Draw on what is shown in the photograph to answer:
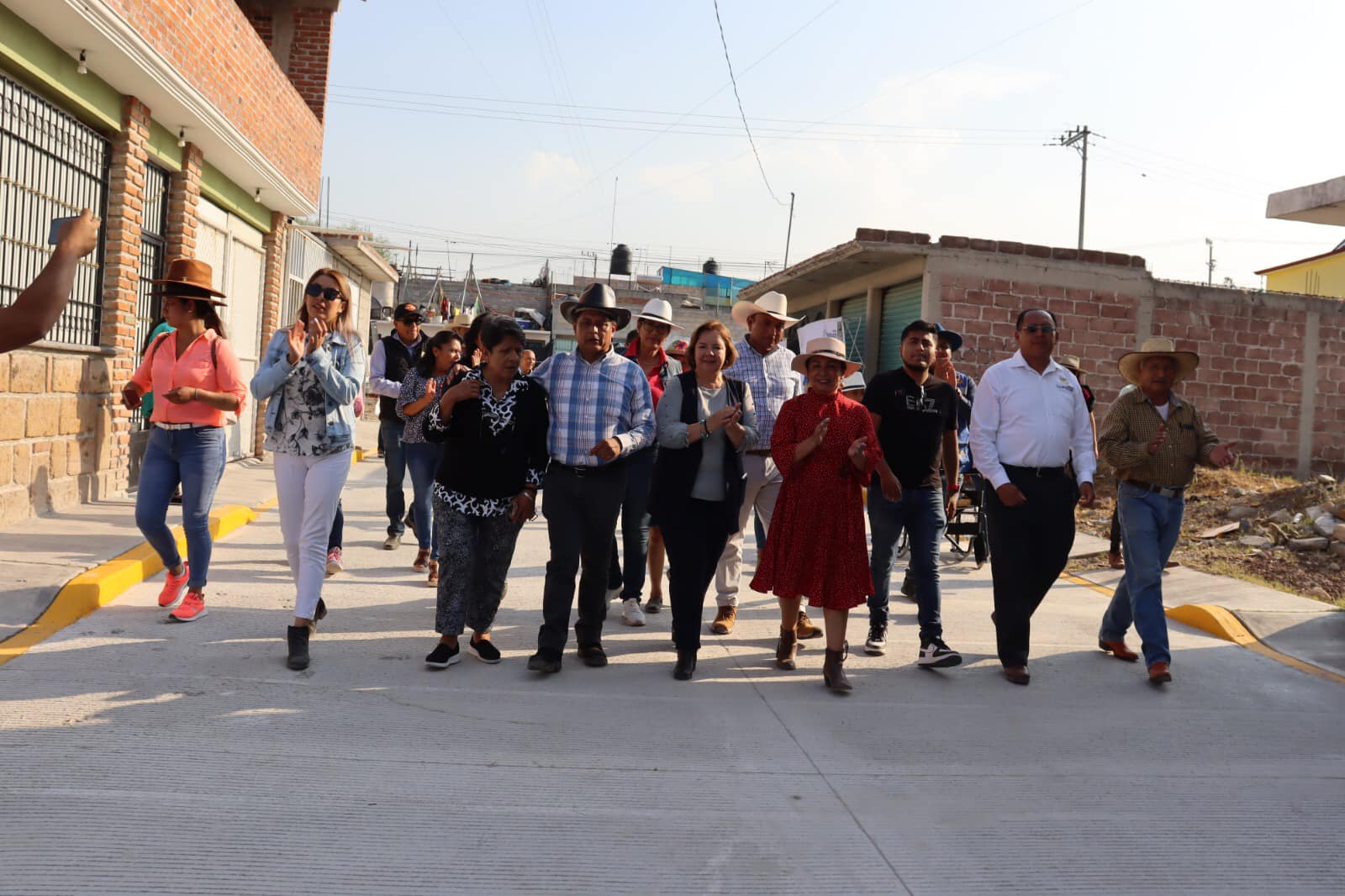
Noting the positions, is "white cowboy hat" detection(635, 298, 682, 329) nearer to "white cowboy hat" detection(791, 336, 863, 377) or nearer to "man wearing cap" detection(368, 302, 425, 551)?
"white cowboy hat" detection(791, 336, 863, 377)

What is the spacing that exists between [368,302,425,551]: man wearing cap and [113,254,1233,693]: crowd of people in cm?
225

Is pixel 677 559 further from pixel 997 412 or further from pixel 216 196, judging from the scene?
pixel 216 196

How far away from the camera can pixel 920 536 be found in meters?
6.67

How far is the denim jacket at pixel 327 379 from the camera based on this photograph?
5730 mm

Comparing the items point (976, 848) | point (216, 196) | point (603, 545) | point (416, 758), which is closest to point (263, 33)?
point (216, 196)

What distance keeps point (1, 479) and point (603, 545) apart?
17.2 feet

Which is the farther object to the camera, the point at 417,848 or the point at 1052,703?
the point at 1052,703

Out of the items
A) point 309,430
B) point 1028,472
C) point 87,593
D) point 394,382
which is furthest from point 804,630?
point 87,593

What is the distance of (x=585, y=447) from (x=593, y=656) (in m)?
1.15

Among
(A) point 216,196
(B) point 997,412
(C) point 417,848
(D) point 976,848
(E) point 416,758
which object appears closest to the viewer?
(C) point 417,848

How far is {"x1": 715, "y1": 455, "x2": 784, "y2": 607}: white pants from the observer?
23.2ft

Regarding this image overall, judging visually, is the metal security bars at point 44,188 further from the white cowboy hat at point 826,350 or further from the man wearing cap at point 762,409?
the white cowboy hat at point 826,350

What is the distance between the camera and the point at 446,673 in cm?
588

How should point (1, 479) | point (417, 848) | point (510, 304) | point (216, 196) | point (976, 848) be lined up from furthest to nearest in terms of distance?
point (510, 304) → point (216, 196) → point (1, 479) → point (976, 848) → point (417, 848)
